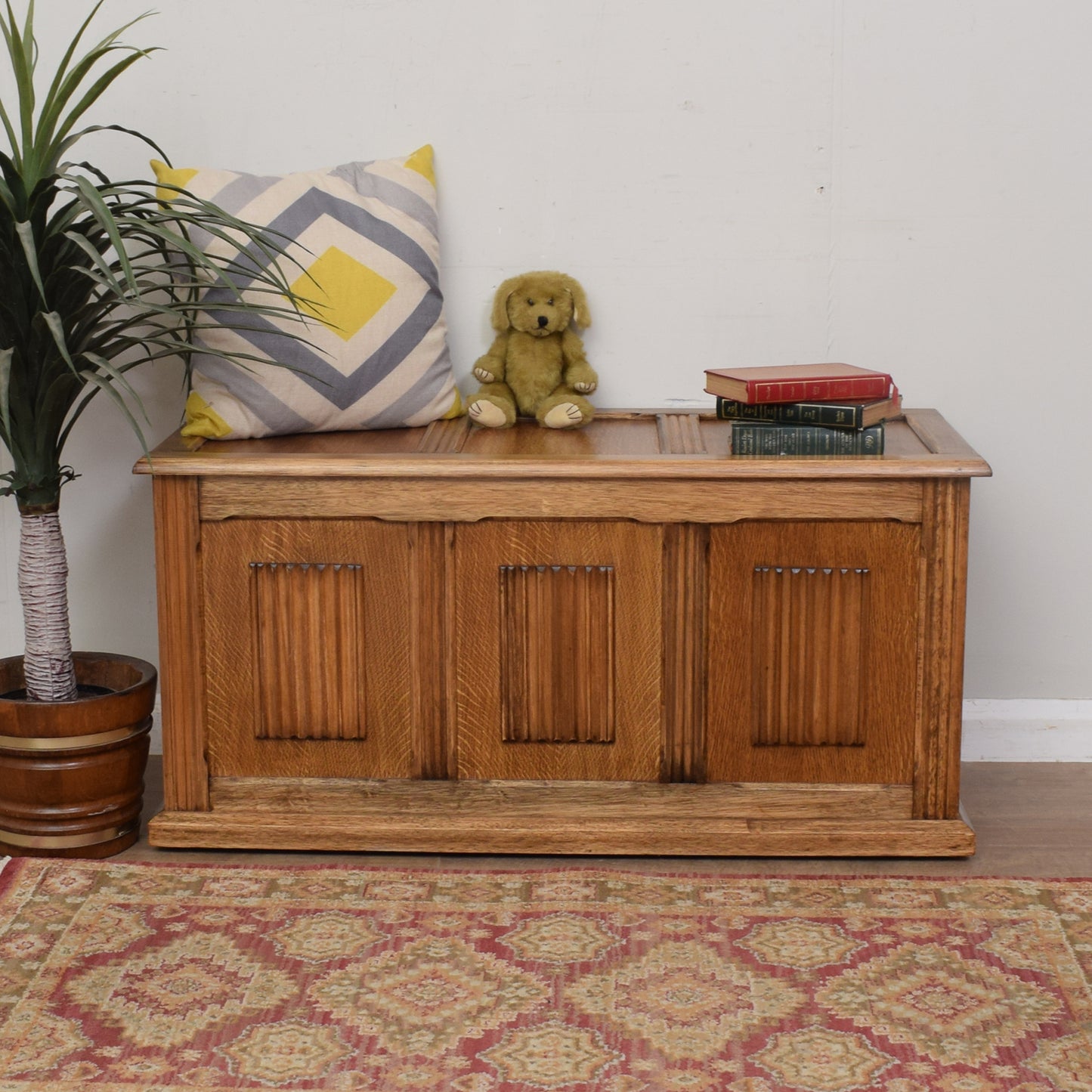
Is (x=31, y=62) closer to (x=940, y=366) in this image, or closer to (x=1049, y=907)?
(x=940, y=366)

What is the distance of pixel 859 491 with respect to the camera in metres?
2.41

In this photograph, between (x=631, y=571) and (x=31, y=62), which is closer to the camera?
(x=31, y=62)

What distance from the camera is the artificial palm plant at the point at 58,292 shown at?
7.37 feet

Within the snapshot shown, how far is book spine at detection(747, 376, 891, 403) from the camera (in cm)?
242

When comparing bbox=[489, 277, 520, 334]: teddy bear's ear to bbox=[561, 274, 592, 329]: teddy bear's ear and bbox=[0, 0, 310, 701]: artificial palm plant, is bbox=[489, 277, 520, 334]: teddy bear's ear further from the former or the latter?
bbox=[0, 0, 310, 701]: artificial palm plant

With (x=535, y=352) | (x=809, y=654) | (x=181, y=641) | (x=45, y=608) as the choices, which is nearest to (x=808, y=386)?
(x=809, y=654)

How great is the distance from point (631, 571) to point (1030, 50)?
130 centimetres

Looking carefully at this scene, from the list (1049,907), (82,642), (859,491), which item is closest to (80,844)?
(82,642)

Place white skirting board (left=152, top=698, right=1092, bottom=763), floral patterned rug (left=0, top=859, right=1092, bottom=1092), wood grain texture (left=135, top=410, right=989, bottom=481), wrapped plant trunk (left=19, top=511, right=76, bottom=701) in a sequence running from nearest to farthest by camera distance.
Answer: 1. floral patterned rug (left=0, top=859, right=1092, bottom=1092)
2. wood grain texture (left=135, top=410, right=989, bottom=481)
3. wrapped plant trunk (left=19, top=511, right=76, bottom=701)
4. white skirting board (left=152, top=698, right=1092, bottom=763)

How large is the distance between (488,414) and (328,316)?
35 centimetres

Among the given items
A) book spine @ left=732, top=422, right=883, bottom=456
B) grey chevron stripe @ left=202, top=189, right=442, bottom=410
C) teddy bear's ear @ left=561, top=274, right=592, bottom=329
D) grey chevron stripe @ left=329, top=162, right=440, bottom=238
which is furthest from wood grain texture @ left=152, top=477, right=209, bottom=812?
book spine @ left=732, top=422, right=883, bottom=456

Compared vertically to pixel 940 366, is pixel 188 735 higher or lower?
lower

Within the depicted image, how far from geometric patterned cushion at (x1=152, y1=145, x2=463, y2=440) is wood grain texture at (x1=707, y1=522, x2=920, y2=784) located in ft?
2.30

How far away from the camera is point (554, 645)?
2.49 m
